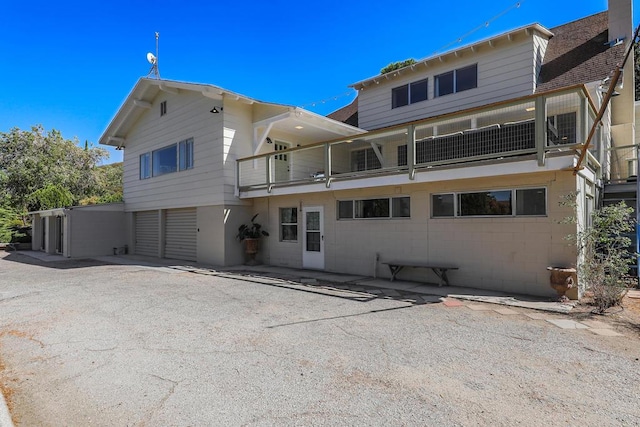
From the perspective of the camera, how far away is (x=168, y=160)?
15.0m

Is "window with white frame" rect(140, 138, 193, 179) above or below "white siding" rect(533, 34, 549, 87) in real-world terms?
below

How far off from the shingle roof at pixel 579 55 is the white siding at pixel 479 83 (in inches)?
29.1

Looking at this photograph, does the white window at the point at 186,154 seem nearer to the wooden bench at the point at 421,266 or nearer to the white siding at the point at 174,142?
the white siding at the point at 174,142

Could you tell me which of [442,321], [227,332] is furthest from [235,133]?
[442,321]

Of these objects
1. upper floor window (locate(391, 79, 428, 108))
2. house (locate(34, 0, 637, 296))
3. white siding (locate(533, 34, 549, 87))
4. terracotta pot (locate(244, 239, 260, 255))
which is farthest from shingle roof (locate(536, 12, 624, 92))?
terracotta pot (locate(244, 239, 260, 255))

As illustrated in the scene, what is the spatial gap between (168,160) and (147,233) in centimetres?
393

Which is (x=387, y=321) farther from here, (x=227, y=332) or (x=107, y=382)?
(x=107, y=382)

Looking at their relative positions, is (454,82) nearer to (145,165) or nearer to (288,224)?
(288,224)

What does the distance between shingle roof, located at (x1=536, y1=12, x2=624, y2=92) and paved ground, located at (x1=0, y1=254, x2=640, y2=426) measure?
7648 mm

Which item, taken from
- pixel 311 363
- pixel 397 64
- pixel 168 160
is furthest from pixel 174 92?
pixel 311 363

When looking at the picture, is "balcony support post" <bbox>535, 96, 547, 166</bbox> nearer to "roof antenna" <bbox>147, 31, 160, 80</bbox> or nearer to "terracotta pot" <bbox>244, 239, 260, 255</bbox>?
"terracotta pot" <bbox>244, 239, 260, 255</bbox>

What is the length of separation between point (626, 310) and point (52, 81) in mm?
26575

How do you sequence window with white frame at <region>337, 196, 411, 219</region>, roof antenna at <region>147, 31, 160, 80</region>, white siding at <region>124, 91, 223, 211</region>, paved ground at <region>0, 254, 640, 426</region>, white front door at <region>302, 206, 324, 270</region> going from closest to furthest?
paved ground at <region>0, 254, 640, 426</region> < window with white frame at <region>337, 196, 411, 219</region> < white front door at <region>302, 206, 324, 270</region> < white siding at <region>124, 91, 223, 211</region> < roof antenna at <region>147, 31, 160, 80</region>

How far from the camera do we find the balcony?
22.1ft
